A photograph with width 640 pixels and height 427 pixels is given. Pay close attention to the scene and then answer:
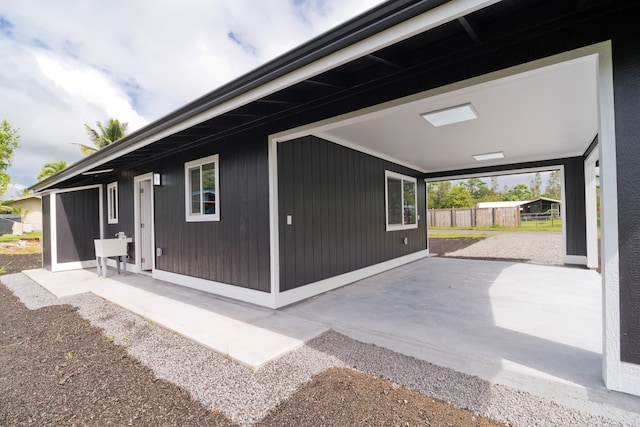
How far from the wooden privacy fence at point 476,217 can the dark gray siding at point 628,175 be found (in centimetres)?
2260

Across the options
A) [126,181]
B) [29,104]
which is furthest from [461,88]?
[29,104]

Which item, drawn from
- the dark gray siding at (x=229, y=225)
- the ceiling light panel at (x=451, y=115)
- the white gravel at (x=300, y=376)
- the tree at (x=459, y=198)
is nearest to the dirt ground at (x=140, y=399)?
the white gravel at (x=300, y=376)

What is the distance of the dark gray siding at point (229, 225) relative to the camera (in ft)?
13.2

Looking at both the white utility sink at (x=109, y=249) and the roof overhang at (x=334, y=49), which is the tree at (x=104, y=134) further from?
the roof overhang at (x=334, y=49)

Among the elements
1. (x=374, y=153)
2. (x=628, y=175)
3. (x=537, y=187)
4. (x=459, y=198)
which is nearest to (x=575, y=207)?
(x=374, y=153)

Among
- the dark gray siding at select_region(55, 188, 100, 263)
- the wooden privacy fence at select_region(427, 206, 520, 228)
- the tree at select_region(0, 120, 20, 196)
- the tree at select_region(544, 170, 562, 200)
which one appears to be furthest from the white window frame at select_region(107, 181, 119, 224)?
the tree at select_region(544, 170, 562, 200)

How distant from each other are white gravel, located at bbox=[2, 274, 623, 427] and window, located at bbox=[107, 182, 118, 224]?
512 centimetres

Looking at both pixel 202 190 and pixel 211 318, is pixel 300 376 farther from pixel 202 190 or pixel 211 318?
pixel 202 190

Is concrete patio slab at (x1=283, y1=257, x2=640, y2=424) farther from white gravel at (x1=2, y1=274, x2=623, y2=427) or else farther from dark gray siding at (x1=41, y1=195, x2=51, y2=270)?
dark gray siding at (x1=41, y1=195, x2=51, y2=270)

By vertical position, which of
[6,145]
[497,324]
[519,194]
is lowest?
[497,324]

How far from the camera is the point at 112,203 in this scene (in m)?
7.41

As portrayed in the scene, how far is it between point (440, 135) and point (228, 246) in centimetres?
389

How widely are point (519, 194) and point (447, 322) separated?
A: 150ft

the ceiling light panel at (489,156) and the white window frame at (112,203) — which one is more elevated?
the ceiling light panel at (489,156)
